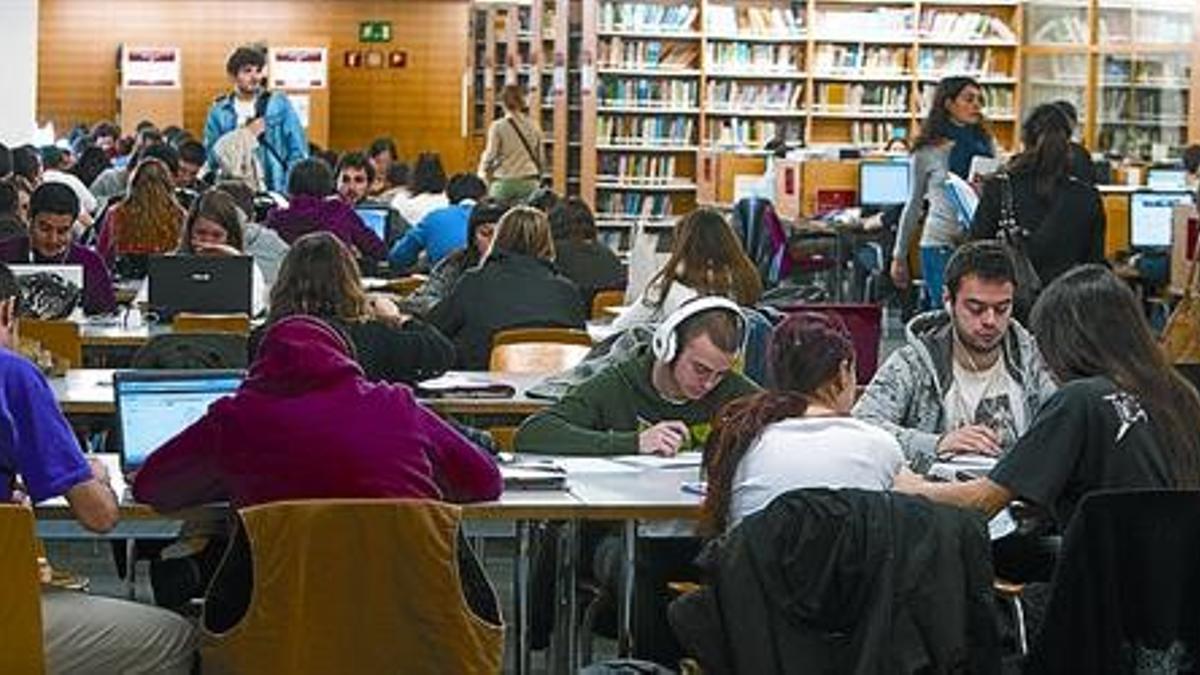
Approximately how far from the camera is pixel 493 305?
898cm

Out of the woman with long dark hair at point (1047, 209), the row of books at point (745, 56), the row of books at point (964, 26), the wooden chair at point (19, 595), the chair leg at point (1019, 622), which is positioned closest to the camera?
the wooden chair at point (19, 595)

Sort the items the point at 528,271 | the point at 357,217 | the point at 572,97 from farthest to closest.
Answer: the point at 572,97
the point at 357,217
the point at 528,271

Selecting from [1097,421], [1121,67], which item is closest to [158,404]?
[1097,421]

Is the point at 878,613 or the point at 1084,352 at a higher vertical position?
the point at 1084,352

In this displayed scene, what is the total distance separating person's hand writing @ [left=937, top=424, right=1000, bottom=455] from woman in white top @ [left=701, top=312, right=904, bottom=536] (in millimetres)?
862

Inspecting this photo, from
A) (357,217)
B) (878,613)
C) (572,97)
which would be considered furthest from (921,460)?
(572,97)

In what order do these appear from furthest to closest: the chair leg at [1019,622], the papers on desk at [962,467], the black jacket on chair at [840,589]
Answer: the papers on desk at [962,467] → the chair leg at [1019,622] → the black jacket on chair at [840,589]

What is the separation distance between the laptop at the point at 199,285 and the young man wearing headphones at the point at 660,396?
2.86m

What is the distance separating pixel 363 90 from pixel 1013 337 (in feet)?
69.3

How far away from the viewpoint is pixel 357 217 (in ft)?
42.8

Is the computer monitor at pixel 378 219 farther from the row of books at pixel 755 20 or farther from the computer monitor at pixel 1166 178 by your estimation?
the row of books at pixel 755 20

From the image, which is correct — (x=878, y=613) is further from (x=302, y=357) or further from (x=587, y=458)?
(x=587, y=458)

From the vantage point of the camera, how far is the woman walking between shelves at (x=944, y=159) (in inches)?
512

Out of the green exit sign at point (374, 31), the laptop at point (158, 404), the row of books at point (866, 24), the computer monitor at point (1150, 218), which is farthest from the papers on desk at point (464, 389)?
the green exit sign at point (374, 31)
